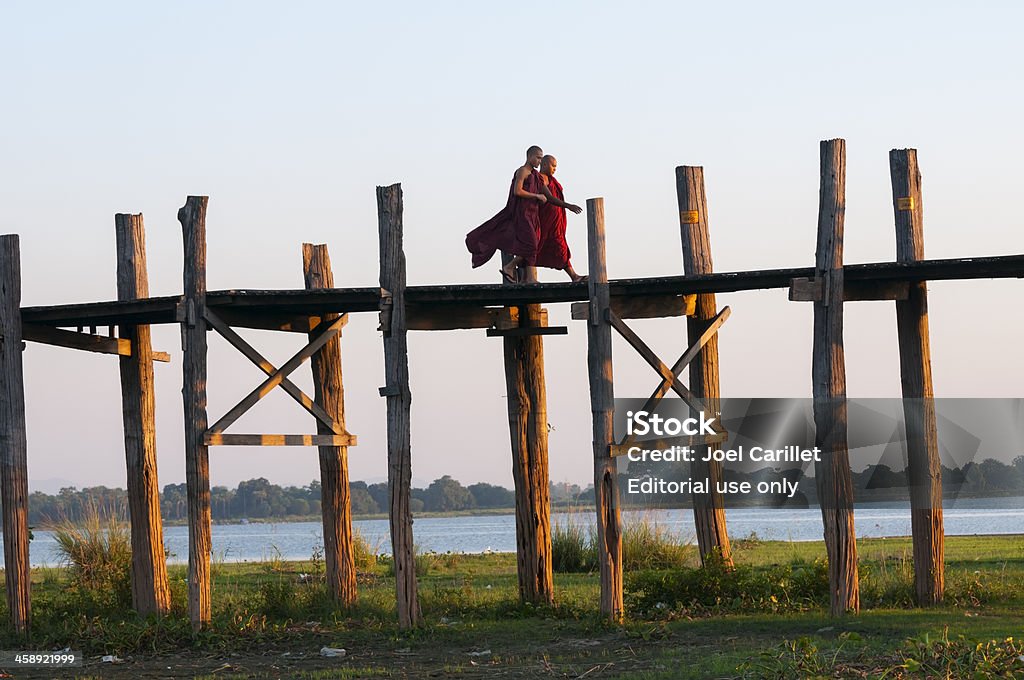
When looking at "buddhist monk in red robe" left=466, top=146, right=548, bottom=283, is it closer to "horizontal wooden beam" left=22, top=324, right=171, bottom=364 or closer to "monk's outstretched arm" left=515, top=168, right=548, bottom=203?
"monk's outstretched arm" left=515, top=168, right=548, bottom=203

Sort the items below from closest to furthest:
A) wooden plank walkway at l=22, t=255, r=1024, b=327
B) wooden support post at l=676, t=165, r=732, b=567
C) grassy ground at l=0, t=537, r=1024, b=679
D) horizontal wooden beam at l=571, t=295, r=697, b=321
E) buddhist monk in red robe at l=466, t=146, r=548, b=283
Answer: grassy ground at l=0, t=537, r=1024, b=679 < wooden plank walkway at l=22, t=255, r=1024, b=327 < horizontal wooden beam at l=571, t=295, r=697, b=321 < buddhist monk in red robe at l=466, t=146, r=548, b=283 < wooden support post at l=676, t=165, r=732, b=567

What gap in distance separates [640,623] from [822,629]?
5.87 ft

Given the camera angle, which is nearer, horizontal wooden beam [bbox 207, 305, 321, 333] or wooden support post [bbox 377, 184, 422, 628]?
wooden support post [bbox 377, 184, 422, 628]

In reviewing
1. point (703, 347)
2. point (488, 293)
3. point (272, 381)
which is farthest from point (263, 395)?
point (703, 347)

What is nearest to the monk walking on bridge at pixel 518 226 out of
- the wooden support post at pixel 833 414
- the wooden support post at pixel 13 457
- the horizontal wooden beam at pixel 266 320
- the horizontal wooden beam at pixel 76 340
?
the horizontal wooden beam at pixel 266 320

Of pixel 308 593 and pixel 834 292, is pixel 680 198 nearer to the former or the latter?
pixel 834 292

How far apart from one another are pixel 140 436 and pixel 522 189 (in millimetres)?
4830

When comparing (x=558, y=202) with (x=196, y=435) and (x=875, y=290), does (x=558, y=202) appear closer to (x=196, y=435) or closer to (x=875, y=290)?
(x=875, y=290)

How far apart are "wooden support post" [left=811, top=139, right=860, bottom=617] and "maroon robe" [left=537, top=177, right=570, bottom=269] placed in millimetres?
2706

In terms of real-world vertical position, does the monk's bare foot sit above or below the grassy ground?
above

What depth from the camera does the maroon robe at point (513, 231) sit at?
14.5 m

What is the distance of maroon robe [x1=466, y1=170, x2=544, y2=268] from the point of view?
14.5m

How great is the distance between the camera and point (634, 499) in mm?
14375

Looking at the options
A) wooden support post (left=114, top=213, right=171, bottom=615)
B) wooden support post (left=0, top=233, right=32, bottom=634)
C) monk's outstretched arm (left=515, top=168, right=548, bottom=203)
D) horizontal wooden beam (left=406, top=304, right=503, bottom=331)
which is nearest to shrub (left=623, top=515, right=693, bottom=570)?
horizontal wooden beam (left=406, top=304, right=503, bottom=331)
